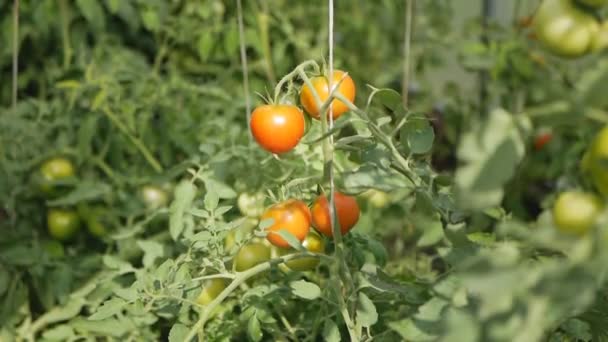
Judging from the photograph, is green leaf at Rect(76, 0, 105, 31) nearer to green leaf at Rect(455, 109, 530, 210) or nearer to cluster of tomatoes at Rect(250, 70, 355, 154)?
cluster of tomatoes at Rect(250, 70, 355, 154)

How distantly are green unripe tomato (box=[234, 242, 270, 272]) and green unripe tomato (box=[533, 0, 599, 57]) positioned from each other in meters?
0.61

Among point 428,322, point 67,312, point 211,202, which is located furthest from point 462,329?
point 67,312

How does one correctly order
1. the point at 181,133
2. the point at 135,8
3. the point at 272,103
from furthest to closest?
the point at 135,8, the point at 181,133, the point at 272,103

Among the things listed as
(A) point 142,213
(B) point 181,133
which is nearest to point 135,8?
(B) point 181,133

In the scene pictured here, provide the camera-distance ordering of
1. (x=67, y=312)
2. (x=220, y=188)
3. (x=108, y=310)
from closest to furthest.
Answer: (x=108, y=310) → (x=220, y=188) → (x=67, y=312)

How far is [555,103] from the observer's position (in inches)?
22.0

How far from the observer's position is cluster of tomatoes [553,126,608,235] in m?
0.56

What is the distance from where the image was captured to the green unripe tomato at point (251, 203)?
1.29 metres

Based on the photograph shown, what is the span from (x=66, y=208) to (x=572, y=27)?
1.35m

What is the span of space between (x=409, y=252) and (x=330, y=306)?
0.76 meters

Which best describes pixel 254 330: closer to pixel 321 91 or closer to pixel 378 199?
pixel 321 91

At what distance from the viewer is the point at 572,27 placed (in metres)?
0.60

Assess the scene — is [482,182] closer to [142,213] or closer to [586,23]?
[586,23]

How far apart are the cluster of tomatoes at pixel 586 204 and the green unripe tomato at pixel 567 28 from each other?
7 centimetres
